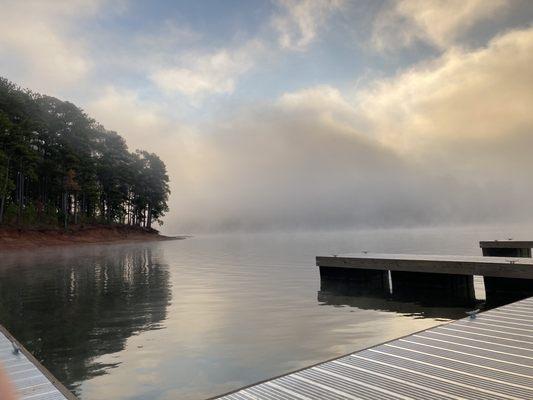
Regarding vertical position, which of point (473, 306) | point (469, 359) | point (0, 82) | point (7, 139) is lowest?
point (473, 306)

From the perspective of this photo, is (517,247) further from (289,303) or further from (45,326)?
(45,326)

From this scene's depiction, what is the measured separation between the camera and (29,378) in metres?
6.69

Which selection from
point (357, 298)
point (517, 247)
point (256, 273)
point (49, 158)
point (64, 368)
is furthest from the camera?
point (49, 158)

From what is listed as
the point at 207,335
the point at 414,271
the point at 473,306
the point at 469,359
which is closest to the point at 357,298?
the point at 414,271

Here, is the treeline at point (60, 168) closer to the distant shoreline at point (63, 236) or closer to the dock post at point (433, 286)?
the distant shoreline at point (63, 236)

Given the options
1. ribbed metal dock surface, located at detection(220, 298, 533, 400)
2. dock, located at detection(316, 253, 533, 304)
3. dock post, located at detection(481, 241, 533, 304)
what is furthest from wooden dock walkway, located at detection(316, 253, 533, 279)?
ribbed metal dock surface, located at detection(220, 298, 533, 400)

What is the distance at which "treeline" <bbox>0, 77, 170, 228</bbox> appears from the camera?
2359 inches

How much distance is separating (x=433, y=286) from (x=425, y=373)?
15501mm

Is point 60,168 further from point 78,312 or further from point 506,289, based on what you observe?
point 506,289

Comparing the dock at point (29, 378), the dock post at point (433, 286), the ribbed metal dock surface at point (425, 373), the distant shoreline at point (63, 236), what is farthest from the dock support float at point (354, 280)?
the distant shoreline at point (63, 236)

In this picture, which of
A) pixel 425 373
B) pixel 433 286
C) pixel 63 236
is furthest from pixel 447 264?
pixel 63 236

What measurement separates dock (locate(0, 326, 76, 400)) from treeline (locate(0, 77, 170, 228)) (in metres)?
55.4

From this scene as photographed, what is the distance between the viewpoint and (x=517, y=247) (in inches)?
1275

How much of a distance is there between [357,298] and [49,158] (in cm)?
7024
